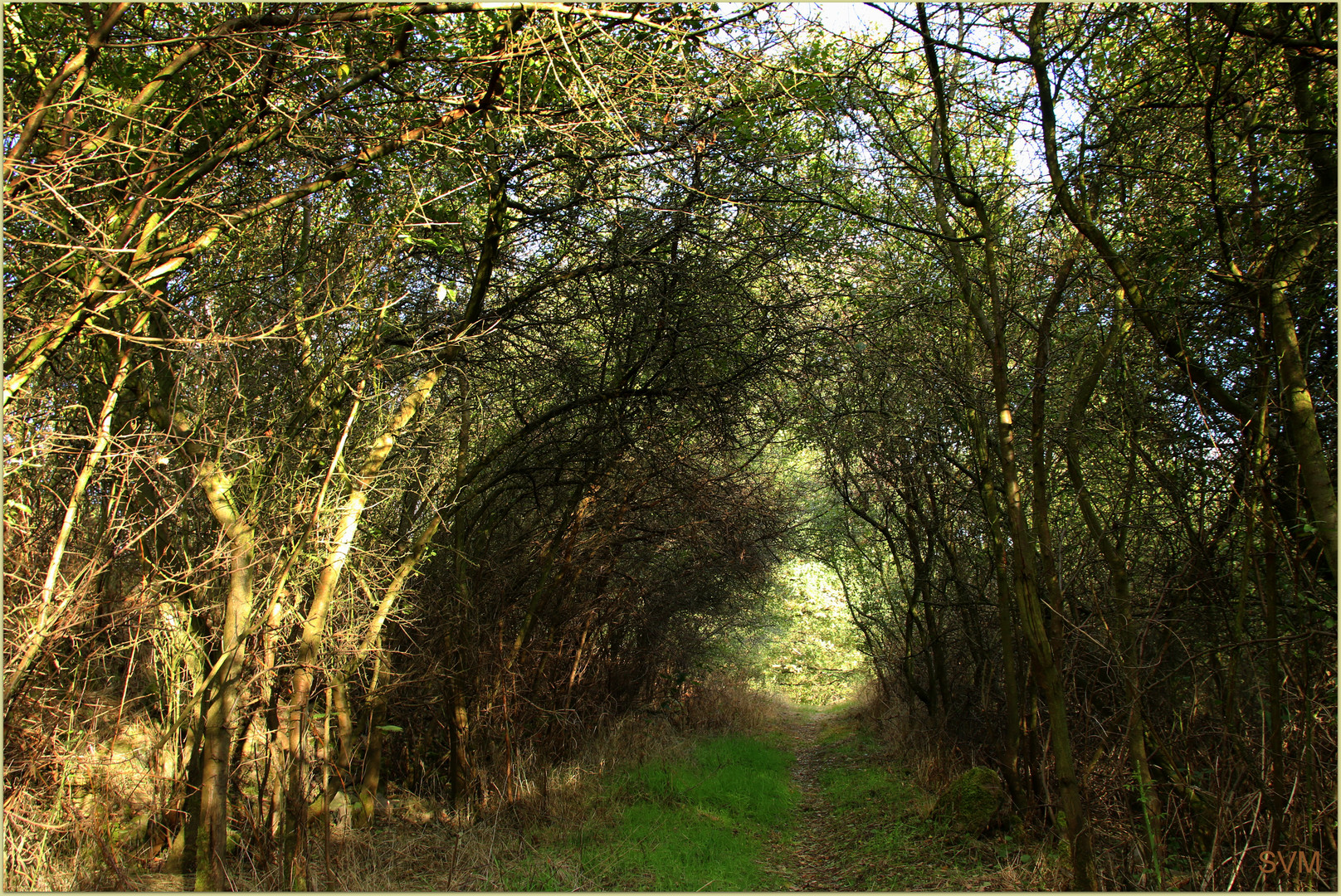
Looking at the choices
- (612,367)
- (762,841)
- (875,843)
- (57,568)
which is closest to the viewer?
(57,568)

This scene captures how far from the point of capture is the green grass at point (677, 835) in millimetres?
5293

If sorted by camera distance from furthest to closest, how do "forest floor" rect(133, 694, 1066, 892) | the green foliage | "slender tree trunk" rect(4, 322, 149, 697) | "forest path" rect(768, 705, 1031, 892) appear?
1. the green foliage
2. "forest path" rect(768, 705, 1031, 892)
3. "forest floor" rect(133, 694, 1066, 892)
4. "slender tree trunk" rect(4, 322, 149, 697)

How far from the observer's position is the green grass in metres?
5.29

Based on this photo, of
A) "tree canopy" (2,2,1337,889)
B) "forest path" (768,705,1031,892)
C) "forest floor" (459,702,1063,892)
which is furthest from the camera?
"forest path" (768,705,1031,892)

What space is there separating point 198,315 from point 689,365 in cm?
373

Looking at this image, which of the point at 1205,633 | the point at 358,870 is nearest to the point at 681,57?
the point at 1205,633

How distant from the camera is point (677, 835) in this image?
630 cm

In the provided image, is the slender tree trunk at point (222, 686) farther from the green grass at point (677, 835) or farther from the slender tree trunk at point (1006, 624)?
the slender tree trunk at point (1006, 624)

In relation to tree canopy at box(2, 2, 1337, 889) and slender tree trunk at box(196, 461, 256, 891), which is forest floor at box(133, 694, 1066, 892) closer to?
tree canopy at box(2, 2, 1337, 889)

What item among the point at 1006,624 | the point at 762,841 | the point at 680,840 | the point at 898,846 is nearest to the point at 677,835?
the point at 680,840

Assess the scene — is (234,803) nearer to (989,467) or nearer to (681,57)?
(681,57)

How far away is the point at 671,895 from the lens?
4305 millimetres

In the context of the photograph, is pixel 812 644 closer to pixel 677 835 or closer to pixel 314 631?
pixel 677 835

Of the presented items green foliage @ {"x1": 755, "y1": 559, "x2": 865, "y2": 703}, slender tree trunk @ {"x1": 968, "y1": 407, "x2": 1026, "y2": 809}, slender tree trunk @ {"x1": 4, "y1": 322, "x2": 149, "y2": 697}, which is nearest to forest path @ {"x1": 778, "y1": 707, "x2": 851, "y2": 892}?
slender tree trunk @ {"x1": 968, "y1": 407, "x2": 1026, "y2": 809}
